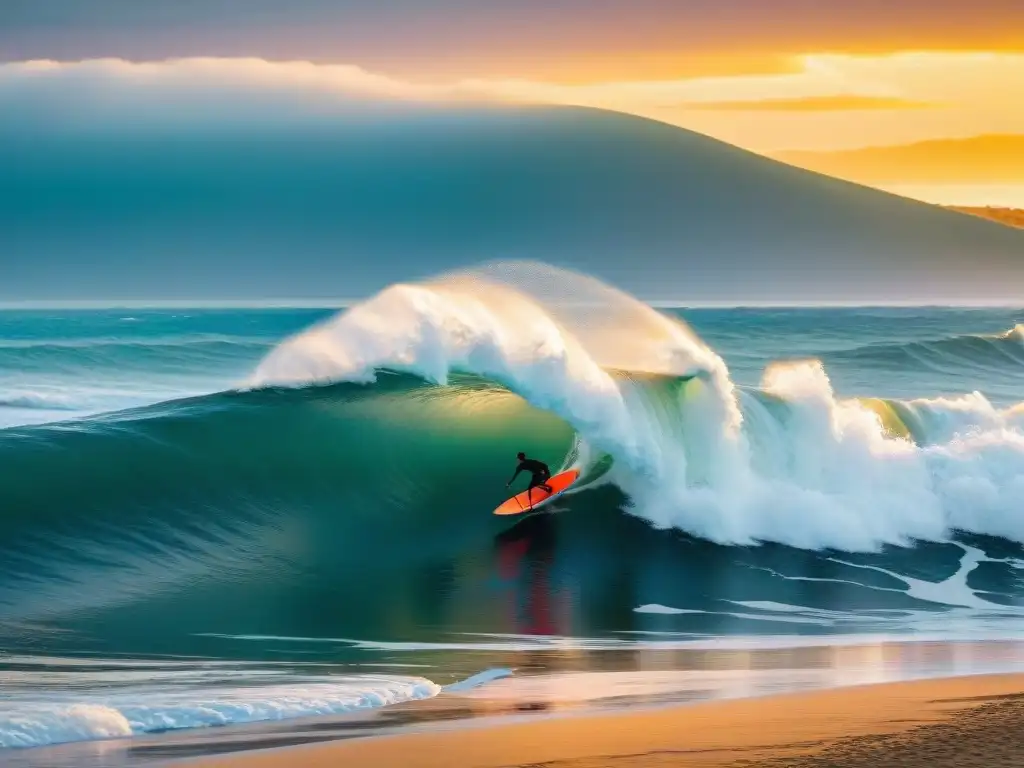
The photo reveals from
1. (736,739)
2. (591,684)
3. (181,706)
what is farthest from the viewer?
(591,684)

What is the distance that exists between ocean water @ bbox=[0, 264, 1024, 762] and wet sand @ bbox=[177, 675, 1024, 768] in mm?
801

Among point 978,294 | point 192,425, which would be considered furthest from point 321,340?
point 978,294

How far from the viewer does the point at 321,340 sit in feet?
53.9

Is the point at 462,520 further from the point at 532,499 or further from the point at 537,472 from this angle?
the point at 537,472

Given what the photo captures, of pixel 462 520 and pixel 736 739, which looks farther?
pixel 462 520

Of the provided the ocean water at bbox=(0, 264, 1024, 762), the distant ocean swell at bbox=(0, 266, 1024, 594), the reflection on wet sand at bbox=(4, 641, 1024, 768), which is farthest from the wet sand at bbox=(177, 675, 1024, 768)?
the distant ocean swell at bbox=(0, 266, 1024, 594)

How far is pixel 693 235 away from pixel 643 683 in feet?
226

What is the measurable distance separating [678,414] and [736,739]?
24.1 feet

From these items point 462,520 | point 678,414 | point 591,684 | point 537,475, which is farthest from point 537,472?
point 591,684

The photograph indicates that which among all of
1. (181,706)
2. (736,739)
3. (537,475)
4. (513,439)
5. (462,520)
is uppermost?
(513,439)

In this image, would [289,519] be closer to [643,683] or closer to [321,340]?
[321,340]

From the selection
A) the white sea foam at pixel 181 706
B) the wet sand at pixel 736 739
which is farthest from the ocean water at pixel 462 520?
the wet sand at pixel 736 739

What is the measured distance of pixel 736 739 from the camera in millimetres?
7176

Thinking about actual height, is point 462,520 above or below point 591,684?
above
